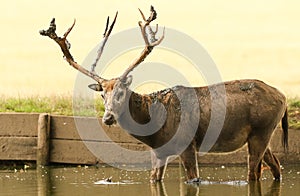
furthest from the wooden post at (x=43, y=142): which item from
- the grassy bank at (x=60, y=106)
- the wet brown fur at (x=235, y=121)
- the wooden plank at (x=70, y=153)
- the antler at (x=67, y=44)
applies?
the wet brown fur at (x=235, y=121)

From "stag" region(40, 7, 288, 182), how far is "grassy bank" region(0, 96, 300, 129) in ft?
9.56

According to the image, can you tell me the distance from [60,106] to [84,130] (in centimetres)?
176

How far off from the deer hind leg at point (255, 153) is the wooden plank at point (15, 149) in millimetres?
4089

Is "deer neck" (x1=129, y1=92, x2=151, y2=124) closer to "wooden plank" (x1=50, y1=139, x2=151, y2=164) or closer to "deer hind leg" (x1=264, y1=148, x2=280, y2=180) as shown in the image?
"deer hind leg" (x1=264, y1=148, x2=280, y2=180)

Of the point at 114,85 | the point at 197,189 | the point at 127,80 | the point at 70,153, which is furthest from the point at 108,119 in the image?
the point at 70,153

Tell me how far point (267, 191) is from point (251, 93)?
171 centimetres

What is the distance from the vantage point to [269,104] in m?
13.8

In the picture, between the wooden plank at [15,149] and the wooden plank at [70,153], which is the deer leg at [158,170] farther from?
the wooden plank at [15,149]

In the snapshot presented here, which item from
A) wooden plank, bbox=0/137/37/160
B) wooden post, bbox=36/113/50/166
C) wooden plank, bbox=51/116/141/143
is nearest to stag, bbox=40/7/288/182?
wooden plank, bbox=51/116/141/143

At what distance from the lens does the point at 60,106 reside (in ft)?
58.6

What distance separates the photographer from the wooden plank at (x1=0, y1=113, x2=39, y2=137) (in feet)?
53.6

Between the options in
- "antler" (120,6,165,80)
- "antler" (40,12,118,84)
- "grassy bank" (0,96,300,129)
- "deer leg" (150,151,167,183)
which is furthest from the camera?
"grassy bank" (0,96,300,129)

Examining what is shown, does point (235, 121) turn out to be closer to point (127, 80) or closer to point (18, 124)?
point (127, 80)

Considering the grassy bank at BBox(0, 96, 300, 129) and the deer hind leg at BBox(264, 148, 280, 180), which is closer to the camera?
the deer hind leg at BBox(264, 148, 280, 180)
